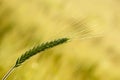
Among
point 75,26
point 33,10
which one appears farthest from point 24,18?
point 75,26

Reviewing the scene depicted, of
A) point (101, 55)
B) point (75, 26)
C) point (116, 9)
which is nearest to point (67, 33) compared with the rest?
point (75, 26)

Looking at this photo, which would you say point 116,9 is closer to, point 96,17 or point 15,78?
point 96,17

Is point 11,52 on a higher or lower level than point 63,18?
lower

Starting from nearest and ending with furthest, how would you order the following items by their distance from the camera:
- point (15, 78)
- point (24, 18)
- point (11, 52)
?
1. point (15, 78)
2. point (11, 52)
3. point (24, 18)

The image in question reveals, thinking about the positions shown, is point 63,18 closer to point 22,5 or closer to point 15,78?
point 22,5

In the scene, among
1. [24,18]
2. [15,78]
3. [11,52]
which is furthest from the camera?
[24,18]

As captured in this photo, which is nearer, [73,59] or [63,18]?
[73,59]

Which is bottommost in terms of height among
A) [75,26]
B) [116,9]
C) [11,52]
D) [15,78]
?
[15,78]
